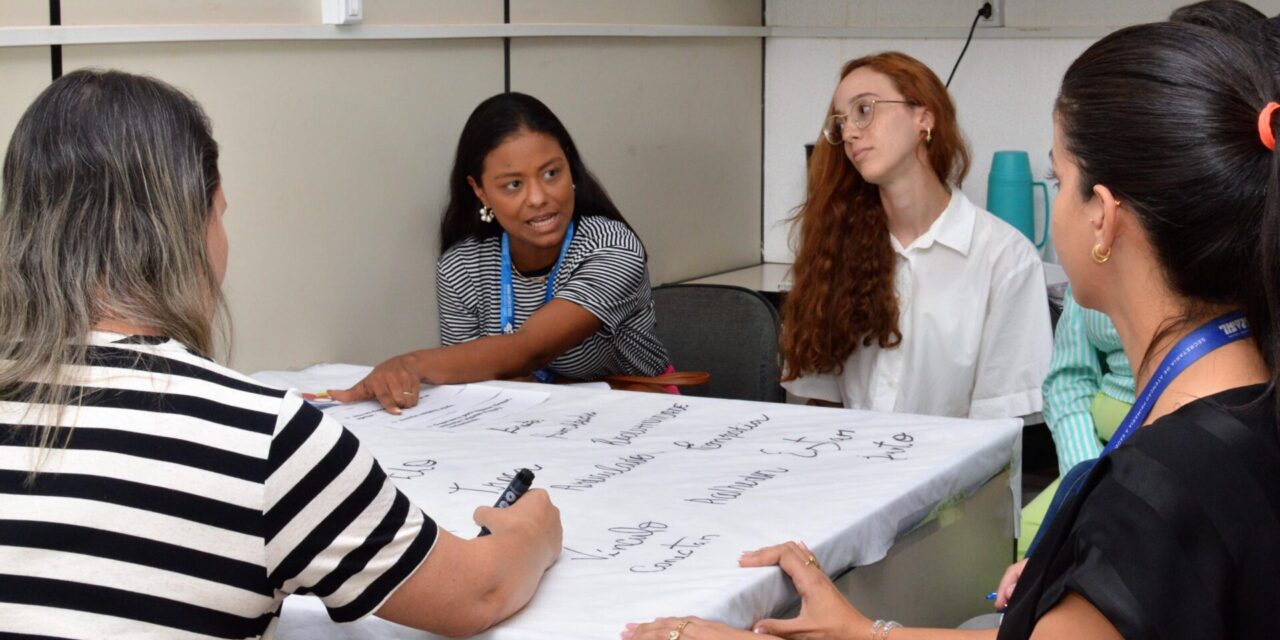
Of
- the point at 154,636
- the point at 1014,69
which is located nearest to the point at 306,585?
the point at 154,636

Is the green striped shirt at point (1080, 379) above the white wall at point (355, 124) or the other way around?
the other way around

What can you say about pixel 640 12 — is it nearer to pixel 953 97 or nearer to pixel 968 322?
pixel 953 97

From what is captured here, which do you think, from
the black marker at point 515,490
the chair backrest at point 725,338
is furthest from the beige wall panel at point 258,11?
the black marker at point 515,490

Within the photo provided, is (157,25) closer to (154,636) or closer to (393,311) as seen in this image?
(393,311)

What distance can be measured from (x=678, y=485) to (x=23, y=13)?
1235 mm

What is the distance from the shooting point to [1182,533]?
0.96 meters

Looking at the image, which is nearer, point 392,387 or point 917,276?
point 392,387

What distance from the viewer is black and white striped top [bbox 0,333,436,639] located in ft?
3.19

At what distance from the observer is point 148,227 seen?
1.04 metres

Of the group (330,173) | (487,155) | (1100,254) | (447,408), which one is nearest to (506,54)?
(487,155)

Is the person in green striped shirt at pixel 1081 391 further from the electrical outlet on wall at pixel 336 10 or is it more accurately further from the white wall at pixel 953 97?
the white wall at pixel 953 97

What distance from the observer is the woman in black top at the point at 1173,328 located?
96 cm

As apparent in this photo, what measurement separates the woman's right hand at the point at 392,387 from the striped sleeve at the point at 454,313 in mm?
519

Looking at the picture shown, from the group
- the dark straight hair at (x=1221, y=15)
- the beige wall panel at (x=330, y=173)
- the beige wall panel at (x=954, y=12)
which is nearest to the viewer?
the dark straight hair at (x=1221, y=15)
